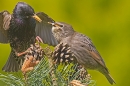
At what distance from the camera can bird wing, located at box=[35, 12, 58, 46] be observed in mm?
2139

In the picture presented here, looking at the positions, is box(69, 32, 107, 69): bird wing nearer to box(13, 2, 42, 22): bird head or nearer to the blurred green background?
box(13, 2, 42, 22): bird head

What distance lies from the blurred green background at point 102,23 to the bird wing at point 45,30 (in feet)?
Result: 3.23

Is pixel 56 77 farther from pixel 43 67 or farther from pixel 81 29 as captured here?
pixel 81 29

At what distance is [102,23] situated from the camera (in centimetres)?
330

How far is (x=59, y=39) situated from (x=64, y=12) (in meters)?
1.32

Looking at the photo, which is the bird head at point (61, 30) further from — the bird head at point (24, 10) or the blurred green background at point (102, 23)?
the blurred green background at point (102, 23)

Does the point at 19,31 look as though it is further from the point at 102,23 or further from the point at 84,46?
the point at 102,23

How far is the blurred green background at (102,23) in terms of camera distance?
10.5ft

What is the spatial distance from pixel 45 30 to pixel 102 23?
1163 millimetres

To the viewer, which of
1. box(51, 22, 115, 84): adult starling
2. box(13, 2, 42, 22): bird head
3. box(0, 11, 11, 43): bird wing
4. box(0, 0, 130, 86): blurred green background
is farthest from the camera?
box(0, 0, 130, 86): blurred green background

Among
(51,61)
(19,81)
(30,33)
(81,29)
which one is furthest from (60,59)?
(81,29)

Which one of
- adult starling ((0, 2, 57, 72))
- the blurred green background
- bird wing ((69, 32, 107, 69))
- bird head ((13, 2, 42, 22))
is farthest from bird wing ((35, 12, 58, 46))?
the blurred green background

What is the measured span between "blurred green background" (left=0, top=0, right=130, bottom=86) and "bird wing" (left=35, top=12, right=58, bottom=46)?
0.99 metres

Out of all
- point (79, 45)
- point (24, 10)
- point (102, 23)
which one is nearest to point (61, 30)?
point (79, 45)
